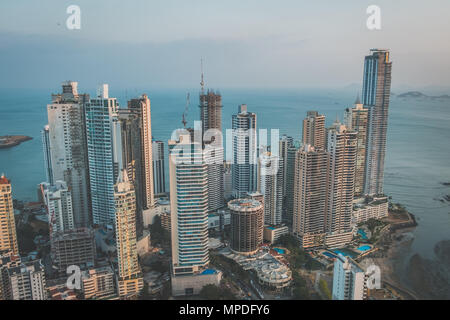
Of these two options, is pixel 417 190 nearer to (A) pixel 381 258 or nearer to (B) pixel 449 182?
(B) pixel 449 182

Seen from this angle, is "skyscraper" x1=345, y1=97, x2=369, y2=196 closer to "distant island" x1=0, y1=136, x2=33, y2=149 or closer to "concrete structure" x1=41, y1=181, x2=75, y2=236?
"concrete structure" x1=41, y1=181, x2=75, y2=236

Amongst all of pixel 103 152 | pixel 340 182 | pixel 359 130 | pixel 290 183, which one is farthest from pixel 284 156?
pixel 103 152

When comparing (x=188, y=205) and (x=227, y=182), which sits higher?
(x=188, y=205)

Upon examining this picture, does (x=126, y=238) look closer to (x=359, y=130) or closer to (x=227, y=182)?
(x=227, y=182)

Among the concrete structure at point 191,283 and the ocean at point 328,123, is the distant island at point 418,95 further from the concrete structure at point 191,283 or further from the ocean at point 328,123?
the concrete structure at point 191,283

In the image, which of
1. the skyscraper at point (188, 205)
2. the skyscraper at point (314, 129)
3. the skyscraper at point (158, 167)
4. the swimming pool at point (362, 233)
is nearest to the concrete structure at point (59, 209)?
the skyscraper at point (188, 205)
